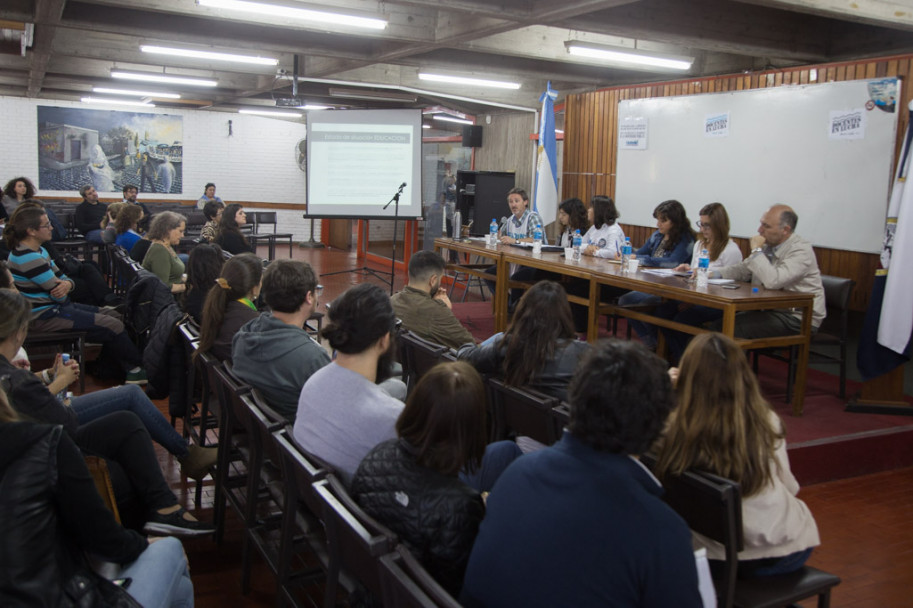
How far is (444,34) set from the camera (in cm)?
642

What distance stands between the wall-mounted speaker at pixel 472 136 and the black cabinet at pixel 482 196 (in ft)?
5.13

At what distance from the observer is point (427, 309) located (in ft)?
12.2

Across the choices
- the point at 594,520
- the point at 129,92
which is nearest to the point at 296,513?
the point at 594,520

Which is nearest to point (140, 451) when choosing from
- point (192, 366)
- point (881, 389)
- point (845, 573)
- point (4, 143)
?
point (192, 366)

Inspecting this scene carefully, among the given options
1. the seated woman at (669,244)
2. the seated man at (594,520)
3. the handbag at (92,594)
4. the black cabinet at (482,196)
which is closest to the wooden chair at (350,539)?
the seated man at (594,520)

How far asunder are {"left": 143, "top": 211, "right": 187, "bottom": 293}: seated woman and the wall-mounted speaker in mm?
6732

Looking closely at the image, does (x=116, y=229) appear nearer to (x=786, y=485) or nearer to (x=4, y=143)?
(x=786, y=485)

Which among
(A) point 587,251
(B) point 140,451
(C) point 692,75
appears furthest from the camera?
(C) point 692,75

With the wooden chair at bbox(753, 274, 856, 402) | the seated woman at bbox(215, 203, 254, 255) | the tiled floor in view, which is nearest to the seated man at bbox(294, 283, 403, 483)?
the tiled floor

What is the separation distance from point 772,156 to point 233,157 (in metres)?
12.0

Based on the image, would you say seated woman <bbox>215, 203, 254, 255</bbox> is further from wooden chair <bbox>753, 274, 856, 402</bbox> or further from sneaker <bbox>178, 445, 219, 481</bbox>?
wooden chair <bbox>753, 274, 856, 402</bbox>

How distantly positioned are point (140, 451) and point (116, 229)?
192 inches

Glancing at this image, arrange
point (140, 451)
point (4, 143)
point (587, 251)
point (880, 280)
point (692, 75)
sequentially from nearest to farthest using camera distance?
point (140, 451)
point (880, 280)
point (587, 251)
point (692, 75)
point (4, 143)

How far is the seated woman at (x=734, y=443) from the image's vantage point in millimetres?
1819
